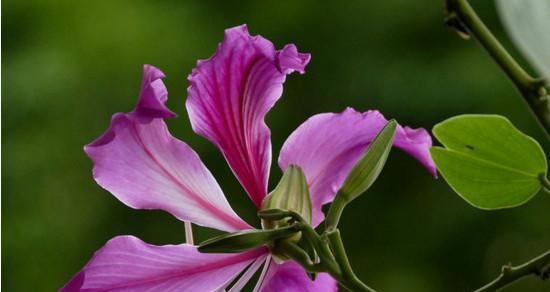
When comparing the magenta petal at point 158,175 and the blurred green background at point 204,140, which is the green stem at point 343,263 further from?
the blurred green background at point 204,140

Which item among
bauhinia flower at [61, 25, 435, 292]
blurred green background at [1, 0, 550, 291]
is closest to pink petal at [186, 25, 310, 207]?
→ bauhinia flower at [61, 25, 435, 292]

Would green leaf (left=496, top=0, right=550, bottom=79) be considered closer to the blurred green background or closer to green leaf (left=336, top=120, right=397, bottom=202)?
green leaf (left=336, top=120, right=397, bottom=202)

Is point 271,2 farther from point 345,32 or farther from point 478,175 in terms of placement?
point 478,175

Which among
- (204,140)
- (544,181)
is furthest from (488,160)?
(204,140)

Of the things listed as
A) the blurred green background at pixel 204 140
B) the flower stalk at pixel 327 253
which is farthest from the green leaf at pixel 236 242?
the blurred green background at pixel 204 140

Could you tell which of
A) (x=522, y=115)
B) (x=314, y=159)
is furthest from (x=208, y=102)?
(x=522, y=115)
